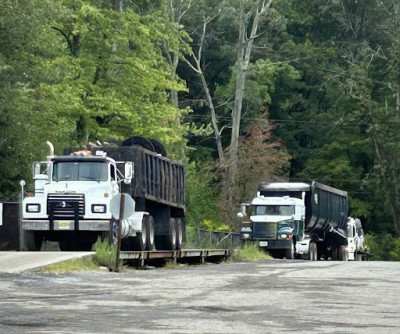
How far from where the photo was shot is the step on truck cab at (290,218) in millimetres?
55219

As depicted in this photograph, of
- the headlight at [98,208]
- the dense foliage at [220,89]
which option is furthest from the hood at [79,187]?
the dense foliage at [220,89]

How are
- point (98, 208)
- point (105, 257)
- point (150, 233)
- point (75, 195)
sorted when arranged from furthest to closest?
point (150, 233) < point (75, 195) < point (98, 208) < point (105, 257)

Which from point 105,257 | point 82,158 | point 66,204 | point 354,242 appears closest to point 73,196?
point 66,204

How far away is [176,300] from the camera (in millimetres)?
17859

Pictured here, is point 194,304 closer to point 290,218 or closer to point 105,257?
point 105,257

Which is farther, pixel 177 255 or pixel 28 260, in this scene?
pixel 177 255

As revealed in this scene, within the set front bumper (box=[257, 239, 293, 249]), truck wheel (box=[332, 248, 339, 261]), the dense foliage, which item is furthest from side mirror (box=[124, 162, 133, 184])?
truck wheel (box=[332, 248, 339, 261])

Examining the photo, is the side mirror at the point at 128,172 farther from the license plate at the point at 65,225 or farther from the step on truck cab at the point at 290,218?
the step on truck cab at the point at 290,218

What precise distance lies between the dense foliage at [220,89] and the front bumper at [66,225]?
7.33 m

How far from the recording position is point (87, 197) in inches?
1335

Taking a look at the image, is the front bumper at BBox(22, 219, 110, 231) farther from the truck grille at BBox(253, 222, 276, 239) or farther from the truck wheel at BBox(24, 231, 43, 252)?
the truck grille at BBox(253, 222, 276, 239)

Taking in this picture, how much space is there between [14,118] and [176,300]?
24.3m

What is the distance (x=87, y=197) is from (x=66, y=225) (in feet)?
3.05

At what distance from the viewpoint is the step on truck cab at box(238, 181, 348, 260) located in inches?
2174
